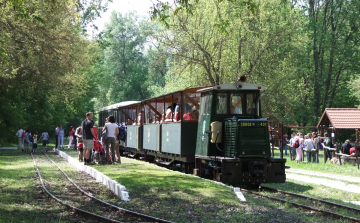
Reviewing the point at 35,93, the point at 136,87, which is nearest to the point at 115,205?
Result: the point at 35,93

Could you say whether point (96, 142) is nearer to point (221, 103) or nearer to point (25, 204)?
point (221, 103)

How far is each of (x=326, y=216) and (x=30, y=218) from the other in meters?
5.64

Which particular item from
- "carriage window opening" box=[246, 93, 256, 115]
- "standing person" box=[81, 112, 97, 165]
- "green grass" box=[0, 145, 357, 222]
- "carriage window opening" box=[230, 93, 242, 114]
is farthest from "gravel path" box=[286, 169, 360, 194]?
"standing person" box=[81, 112, 97, 165]

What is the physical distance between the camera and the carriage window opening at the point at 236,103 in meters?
Answer: 14.6

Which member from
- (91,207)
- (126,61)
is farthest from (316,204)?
(126,61)

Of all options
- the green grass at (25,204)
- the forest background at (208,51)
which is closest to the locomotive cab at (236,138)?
the forest background at (208,51)

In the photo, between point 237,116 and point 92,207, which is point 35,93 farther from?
point 92,207

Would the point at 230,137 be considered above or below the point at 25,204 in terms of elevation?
above

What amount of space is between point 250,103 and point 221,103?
87 centimetres

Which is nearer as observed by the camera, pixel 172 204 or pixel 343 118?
pixel 172 204

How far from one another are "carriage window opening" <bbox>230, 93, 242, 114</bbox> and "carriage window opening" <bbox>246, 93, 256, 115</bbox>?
0.69ft

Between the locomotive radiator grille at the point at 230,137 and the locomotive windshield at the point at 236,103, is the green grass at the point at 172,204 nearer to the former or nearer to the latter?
the locomotive radiator grille at the point at 230,137

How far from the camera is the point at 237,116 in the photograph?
14602mm

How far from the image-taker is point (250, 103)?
48.3 ft
